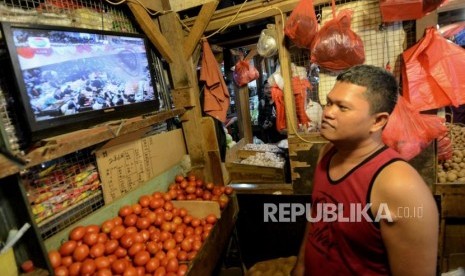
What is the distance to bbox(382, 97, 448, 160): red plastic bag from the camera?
91.5 inches

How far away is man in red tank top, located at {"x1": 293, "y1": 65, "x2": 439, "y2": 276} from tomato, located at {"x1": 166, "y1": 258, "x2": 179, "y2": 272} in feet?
3.17

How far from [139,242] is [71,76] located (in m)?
1.32

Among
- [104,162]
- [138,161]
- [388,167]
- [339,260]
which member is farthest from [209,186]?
[388,167]

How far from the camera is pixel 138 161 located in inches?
105

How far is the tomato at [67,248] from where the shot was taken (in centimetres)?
182

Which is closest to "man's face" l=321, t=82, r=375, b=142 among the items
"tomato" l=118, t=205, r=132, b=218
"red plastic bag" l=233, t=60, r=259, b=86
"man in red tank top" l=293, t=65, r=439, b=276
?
"man in red tank top" l=293, t=65, r=439, b=276

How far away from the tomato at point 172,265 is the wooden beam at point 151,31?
2149 mm

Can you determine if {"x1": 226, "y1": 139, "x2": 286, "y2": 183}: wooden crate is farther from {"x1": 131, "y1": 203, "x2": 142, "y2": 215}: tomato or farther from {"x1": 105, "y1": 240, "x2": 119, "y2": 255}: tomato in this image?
{"x1": 105, "y1": 240, "x2": 119, "y2": 255}: tomato

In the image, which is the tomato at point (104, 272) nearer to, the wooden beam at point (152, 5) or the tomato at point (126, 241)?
the tomato at point (126, 241)

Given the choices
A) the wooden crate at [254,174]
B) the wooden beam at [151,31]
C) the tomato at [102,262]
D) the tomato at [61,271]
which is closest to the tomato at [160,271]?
the tomato at [102,262]

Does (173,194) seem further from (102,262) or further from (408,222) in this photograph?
(408,222)

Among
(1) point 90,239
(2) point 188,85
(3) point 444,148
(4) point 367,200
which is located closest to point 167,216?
(1) point 90,239

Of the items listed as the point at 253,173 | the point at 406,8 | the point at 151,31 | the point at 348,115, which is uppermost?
the point at 151,31

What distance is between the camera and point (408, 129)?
7.67 feet
